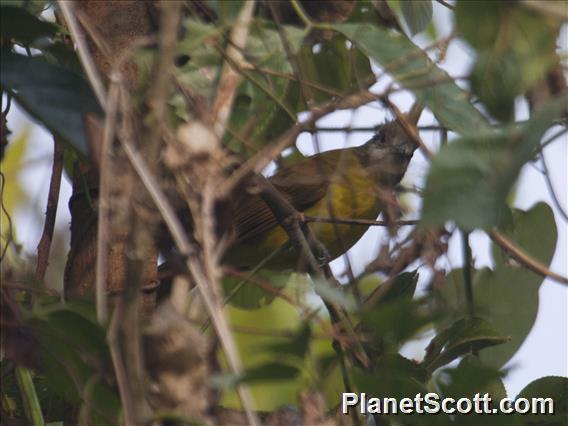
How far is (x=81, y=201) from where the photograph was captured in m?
1.79

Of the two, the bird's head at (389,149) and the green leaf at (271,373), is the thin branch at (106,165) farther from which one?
the bird's head at (389,149)

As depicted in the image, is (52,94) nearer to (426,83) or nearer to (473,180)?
(426,83)

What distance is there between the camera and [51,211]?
5.68 feet

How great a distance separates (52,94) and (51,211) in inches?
19.6

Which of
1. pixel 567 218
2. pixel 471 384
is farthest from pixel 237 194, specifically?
pixel 567 218

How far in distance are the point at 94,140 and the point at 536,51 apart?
456 mm

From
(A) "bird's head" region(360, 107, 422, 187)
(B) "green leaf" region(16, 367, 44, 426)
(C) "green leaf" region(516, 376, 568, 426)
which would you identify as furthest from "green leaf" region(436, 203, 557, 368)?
(B) "green leaf" region(16, 367, 44, 426)

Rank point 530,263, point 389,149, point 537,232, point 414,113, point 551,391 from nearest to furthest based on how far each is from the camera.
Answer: point 530,263 < point 551,391 < point 414,113 < point 537,232 < point 389,149

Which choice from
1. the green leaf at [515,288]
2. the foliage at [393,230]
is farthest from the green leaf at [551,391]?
the green leaf at [515,288]

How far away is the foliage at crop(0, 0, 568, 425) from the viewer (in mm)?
934

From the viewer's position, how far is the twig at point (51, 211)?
65.2 inches

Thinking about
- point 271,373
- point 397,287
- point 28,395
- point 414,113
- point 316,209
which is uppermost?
point 316,209

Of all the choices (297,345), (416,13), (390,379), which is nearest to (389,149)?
(416,13)

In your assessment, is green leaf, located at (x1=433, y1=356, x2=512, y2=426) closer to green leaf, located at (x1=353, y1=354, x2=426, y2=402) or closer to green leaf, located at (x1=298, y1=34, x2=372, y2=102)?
green leaf, located at (x1=353, y1=354, x2=426, y2=402)
